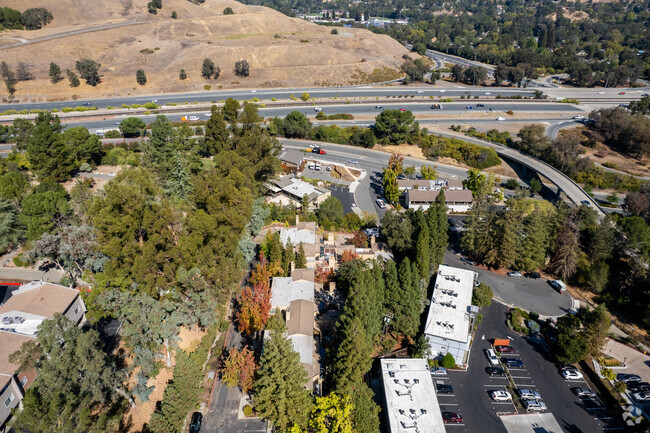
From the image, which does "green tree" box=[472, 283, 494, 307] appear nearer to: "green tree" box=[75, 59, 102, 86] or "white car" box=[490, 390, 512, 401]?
"white car" box=[490, 390, 512, 401]

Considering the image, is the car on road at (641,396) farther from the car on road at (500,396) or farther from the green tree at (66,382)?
the green tree at (66,382)

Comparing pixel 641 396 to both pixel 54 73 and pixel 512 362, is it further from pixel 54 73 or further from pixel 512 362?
pixel 54 73

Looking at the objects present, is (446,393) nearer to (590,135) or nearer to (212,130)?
(212,130)

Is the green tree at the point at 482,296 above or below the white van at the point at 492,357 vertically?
above

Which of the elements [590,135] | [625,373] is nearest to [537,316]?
[625,373]

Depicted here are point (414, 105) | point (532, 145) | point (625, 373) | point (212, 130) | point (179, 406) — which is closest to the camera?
point (179, 406)

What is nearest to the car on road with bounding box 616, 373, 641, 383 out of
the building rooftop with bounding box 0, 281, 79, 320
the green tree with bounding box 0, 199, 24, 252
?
the building rooftop with bounding box 0, 281, 79, 320

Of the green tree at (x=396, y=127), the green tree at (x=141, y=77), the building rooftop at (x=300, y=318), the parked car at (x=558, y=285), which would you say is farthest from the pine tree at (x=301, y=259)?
the green tree at (x=141, y=77)
